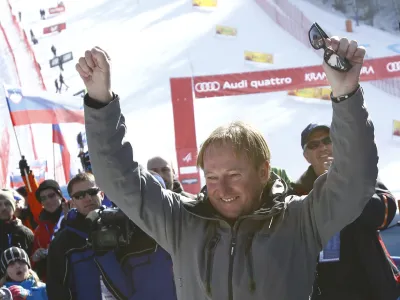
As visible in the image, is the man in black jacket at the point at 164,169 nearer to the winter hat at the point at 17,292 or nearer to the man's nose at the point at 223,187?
the winter hat at the point at 17,292

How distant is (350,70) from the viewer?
171 cm

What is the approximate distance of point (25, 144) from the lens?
8430 mm

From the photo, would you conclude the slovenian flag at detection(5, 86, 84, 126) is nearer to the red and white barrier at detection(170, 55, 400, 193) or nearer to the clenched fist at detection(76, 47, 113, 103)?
the red and white barrier at detection(170, 55, 400, 193)

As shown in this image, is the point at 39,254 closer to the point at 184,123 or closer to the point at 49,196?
the point at 49,196

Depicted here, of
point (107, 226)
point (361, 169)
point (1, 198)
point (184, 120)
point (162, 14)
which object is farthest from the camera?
point (162, 14)

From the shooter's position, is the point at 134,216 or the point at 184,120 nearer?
the point at 134,216

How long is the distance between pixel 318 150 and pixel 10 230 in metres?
2.61

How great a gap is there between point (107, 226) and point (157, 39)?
29.5ft

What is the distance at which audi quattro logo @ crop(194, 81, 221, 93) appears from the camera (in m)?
9.66

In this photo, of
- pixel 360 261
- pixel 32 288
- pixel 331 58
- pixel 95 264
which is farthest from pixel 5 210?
pixel 331 58

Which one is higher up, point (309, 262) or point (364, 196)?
point (364, 196)

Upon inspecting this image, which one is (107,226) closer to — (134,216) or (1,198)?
(134,216)

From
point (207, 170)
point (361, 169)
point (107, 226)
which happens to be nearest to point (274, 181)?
point (207, 170)

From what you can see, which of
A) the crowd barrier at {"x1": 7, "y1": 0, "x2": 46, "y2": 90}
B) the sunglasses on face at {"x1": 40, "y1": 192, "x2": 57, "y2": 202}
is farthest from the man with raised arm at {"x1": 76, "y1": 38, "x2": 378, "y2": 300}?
the crowd barrier at {"x1": 7, "y1": 0, "x2": 46, "y2": 90}
